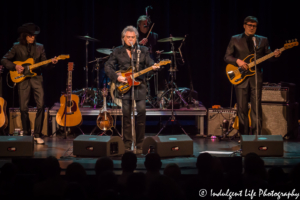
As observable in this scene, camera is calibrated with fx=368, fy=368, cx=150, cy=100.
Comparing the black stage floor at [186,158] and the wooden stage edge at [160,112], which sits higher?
the wooden stage edge at [160,112]

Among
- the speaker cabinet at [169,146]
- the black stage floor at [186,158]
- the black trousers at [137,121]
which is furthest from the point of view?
the black trousers at [137,121]

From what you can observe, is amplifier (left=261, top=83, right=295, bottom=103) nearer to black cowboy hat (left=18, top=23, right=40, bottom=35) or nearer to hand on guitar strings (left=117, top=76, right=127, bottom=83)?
hand on guitar strings (left=117, top=76, right=127, bottom=83)

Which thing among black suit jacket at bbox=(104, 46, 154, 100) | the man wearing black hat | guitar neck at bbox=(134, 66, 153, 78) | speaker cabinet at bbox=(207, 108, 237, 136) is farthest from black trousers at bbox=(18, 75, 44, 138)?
speaker cabinet at bbox=(207, 108, 237, 136)

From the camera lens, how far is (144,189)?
119 inches

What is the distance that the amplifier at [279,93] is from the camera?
24.5 feet

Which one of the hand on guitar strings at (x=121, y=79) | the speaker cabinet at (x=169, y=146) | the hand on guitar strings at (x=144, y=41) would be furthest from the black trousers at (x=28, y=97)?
the speaker cabinet at (x=169, y=146)

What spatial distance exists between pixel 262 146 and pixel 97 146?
2.45 m

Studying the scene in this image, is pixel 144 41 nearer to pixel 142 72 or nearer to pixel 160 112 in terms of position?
pixel 160 112

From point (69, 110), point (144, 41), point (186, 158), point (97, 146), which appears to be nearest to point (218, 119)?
point (144, 41)

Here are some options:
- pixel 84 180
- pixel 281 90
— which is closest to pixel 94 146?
pixel 84 180

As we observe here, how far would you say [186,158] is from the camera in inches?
219

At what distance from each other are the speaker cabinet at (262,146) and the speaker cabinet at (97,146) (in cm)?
188

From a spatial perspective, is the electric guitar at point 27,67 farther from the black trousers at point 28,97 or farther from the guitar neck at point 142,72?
the guitar neck at point 142,72

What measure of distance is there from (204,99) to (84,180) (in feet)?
24.5
